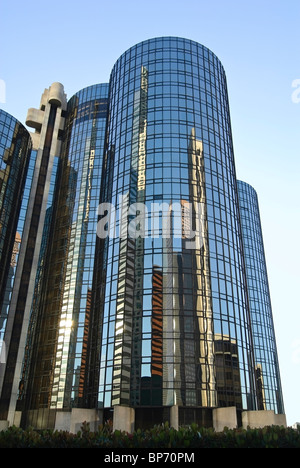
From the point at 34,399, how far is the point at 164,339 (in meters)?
26.1

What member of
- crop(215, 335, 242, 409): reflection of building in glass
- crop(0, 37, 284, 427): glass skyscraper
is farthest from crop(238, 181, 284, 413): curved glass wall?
crop(215, 335, 242, 409): reflection of building in glass

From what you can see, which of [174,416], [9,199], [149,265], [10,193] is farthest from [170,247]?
[10,193]

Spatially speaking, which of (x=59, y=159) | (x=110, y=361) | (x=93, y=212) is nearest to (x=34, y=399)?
(x=110, y=361)

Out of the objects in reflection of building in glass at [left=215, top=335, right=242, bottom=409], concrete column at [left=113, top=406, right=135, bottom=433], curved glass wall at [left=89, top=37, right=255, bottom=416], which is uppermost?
curved glass wall at [left=89, top=37, right=255, bottom=416]

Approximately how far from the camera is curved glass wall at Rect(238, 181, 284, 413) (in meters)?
80.8

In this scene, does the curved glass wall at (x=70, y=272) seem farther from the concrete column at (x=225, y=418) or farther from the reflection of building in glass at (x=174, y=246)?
the concrete column at (x=225, y=418)

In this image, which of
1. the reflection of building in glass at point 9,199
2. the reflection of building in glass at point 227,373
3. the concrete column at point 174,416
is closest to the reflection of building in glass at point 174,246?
the reflection of building in glass at point 227,373

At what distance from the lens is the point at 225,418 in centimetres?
3888

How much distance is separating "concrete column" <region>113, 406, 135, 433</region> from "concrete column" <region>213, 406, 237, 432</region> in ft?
28.4

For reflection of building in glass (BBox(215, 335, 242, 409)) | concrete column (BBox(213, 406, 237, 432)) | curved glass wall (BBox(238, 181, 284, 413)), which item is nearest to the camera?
concrete column (BBox(213, 406, 237, 432))

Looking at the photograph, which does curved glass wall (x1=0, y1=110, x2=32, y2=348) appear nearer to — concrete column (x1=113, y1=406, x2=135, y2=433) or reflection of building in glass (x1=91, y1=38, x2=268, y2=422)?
reflection of building in glass (x1=91, y1=38, x2=268, y2=422)

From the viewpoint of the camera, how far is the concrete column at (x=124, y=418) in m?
37.4

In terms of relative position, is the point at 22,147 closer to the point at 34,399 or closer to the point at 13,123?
the point at 13,123
